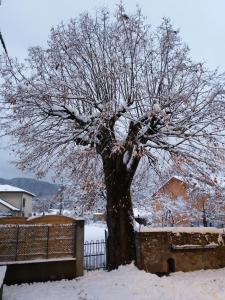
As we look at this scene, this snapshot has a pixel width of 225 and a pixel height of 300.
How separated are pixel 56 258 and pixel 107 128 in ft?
15.7

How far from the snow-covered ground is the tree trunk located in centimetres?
55

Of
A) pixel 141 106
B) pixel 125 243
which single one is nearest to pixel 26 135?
pixel 141 106

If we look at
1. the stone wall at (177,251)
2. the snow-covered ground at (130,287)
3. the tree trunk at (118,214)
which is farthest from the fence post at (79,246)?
the stone wall at (177,251)

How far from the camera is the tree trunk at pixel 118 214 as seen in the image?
10.5 metres

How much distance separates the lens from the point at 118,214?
1080 centimetres

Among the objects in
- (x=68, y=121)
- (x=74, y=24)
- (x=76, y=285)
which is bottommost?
(x=76, y=285)

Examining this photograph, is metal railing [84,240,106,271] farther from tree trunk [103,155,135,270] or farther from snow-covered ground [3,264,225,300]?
snow-covered ground [3,264,225,300]

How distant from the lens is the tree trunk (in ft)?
34.4

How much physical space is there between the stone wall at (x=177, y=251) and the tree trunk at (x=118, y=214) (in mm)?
520

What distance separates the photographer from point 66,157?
11805mm

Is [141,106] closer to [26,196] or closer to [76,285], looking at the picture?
[76,285]

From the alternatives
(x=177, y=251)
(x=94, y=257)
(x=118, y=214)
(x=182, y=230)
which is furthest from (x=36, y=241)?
(x=182, y=230)

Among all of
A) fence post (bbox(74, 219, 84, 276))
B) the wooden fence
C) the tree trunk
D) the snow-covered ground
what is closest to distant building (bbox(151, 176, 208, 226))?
the tree trunk

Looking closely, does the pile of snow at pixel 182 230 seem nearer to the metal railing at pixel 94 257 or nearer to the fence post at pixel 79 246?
the fence post at pixel 79 246
